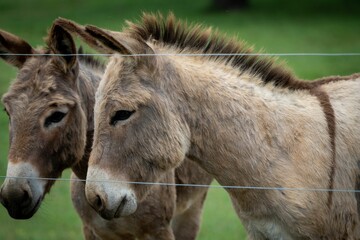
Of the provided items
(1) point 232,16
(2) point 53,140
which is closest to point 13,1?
(1) point 232,16

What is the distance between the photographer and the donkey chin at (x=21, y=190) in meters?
4.88

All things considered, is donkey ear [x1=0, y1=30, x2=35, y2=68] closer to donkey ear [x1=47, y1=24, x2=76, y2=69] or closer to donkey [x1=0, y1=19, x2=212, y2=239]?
donkey [x1=0, y1=19, x2=212, y2=239]

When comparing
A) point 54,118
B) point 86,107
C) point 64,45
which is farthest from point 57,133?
point 64,45

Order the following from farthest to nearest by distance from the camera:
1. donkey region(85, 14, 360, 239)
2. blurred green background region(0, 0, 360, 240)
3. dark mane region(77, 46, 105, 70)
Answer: blurred green background region(0, 0, 360, 240)
dark mane region(77, 46, 105, 70)
donkey region(85, 14, 360, 239)

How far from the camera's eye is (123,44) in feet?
14.1

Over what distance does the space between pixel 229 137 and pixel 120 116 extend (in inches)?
25.9

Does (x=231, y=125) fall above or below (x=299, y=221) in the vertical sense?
above

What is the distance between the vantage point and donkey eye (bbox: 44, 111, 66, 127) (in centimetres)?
510

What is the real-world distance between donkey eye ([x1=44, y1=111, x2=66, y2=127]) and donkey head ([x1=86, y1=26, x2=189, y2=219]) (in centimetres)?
73

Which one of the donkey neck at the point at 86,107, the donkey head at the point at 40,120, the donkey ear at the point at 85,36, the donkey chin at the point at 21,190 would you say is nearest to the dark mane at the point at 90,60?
the donkey neck at the point at 86,107

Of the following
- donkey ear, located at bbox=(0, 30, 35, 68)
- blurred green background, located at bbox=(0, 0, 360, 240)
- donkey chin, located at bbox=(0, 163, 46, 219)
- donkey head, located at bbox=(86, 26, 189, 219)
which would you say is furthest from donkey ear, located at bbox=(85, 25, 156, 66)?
blurred green background, located at bbox=(0, 0, 360, 240)

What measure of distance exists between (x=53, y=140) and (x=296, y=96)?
1.65m

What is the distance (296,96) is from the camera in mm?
4742

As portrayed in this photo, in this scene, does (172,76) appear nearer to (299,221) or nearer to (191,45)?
(191,45)
